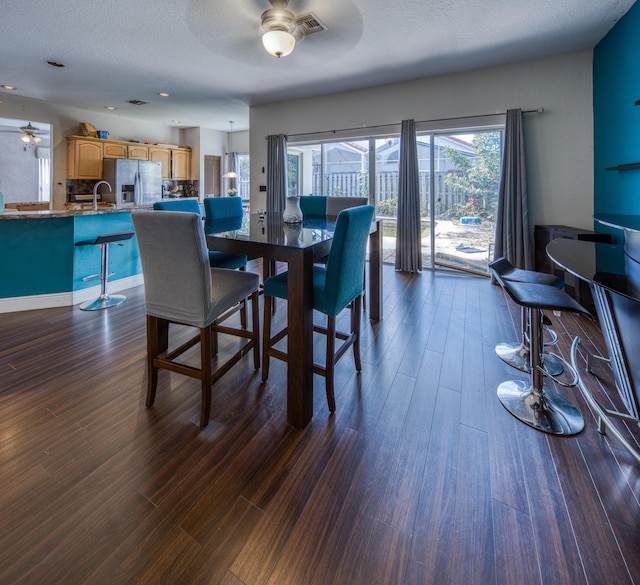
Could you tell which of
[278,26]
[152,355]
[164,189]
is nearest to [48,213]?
[152,355]

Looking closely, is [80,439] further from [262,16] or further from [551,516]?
[262,16]

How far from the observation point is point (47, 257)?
3551 mm

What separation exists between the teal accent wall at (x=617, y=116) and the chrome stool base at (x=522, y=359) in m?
1.83

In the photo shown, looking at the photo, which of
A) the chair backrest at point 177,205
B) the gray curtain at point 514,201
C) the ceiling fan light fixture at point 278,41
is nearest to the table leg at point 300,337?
the chair backrest at point 177,205

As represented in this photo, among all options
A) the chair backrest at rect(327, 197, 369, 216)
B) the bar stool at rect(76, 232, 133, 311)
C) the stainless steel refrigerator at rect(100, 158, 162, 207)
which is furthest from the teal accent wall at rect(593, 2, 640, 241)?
the stainless steel refrigerator at rect(100, 158, 162, 207)

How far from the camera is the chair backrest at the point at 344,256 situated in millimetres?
1717

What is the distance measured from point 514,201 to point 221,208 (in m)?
3.59

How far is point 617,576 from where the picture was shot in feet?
3.48

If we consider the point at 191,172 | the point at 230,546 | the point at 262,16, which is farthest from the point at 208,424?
the point at 191,172

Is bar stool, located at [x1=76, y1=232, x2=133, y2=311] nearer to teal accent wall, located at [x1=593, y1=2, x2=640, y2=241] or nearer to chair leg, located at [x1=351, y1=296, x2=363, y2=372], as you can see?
chair leg, located at [x1=351, y1=296, x2=363, y2=372]

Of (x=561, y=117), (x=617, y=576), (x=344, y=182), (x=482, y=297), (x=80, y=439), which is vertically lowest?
(x=617, y=576)

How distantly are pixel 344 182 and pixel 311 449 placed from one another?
5.18 metres

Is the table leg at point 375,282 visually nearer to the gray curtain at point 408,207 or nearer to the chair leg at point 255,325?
the chair leg at point 255,325

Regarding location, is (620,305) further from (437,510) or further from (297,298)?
(297,298)
